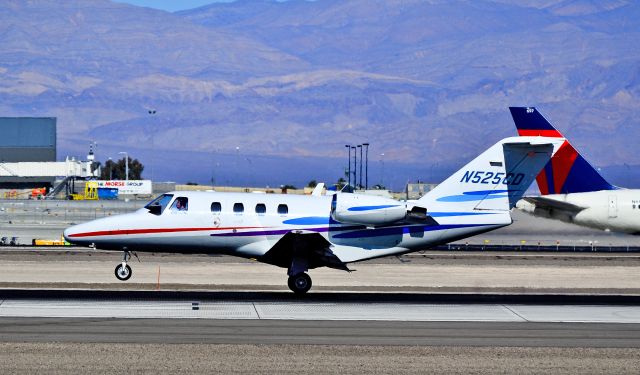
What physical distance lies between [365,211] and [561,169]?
15913mm

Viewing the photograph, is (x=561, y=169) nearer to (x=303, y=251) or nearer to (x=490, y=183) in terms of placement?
(x=490, y=183)

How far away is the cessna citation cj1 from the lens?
34750 mm

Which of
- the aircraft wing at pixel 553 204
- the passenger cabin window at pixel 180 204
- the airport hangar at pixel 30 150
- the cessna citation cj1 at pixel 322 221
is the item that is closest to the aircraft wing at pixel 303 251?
the cessna citation cj1 at pixel 322 221

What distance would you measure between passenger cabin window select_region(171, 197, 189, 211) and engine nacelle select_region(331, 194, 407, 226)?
14.9ft

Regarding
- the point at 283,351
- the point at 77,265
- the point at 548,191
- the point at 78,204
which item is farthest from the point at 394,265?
the point at 78,204

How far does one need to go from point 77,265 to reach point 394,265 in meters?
13.2

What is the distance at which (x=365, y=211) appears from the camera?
113ft

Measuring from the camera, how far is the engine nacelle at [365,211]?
34.5m

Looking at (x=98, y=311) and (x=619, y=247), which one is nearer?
(x=98, y=311)

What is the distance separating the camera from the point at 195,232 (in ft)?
115

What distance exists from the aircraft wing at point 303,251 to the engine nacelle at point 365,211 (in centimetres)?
104

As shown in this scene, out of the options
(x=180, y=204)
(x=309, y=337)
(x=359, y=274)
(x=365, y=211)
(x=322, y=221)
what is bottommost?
(x=359, y=274)

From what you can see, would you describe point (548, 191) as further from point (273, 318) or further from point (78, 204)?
point (78, 204)

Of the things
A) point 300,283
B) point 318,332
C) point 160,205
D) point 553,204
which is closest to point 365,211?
point 300,283
